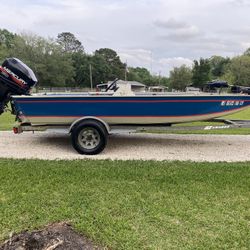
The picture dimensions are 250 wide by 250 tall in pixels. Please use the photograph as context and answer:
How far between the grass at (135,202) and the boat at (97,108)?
1.35 m

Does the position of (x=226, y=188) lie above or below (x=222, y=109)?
below

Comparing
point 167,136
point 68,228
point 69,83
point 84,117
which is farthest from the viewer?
point 69,83

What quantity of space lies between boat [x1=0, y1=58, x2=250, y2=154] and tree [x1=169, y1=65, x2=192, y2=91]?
2656 inches

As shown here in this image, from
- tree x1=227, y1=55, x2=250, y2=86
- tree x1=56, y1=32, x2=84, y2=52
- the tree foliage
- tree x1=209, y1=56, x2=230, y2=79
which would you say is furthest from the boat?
tree x1=56, y1=32, x2=84, y2=52

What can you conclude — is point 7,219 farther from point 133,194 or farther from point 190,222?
point 190,222

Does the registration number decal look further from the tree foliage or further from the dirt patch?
the tree foliage

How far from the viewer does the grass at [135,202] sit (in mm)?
3650

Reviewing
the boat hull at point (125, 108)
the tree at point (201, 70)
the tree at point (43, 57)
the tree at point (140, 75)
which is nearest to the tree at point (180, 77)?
the tree at point (201, 70)

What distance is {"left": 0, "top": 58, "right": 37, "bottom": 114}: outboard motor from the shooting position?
7.70m

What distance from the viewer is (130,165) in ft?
20.3

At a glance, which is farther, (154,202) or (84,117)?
(84,117)

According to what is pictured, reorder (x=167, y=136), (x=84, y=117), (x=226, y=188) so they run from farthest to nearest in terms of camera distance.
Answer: (x=167, y=136), (x=84, y=117), (x=226, y=188)

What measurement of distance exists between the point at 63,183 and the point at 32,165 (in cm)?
119

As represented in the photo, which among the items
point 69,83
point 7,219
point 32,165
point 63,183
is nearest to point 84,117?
point 32,165
